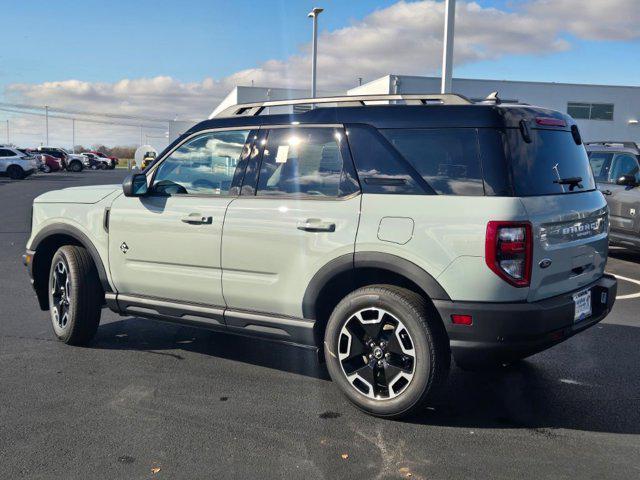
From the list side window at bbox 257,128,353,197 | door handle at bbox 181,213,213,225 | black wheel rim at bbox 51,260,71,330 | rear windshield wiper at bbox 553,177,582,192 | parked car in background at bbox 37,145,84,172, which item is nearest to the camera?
rear windshield wiper at bbox 553,177,582,192

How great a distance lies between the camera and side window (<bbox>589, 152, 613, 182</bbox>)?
10.3m

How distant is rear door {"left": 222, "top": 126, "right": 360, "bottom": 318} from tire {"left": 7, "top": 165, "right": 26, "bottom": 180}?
3579 centimetres

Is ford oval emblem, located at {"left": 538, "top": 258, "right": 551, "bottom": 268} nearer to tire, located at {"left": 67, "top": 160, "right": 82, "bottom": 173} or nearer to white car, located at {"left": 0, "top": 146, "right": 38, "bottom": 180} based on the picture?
white car, located at {"left": 0, "top": 146, "right": 38, "bottom": 180}

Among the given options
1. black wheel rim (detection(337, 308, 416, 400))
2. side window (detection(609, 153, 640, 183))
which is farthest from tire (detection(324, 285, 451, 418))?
side window (detection(609, 153, 640, 183))

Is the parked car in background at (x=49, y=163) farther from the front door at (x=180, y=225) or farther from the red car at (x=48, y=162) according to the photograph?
the front door at (x=180, y=225)

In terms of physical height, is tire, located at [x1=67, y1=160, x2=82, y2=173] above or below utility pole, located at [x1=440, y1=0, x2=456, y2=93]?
below

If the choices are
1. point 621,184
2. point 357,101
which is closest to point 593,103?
point 621,184

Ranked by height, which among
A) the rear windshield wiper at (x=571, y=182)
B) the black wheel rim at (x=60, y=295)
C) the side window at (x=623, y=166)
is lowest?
the black wheel rim at (x=60, y=295)

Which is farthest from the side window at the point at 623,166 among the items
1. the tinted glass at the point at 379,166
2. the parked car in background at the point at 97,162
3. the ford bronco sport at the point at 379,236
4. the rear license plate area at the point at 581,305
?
the parked car in background at the point at 97,162

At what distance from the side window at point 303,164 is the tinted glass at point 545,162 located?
1026 millimetres

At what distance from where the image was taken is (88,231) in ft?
17.2

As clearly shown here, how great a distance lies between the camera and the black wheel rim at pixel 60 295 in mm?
5480

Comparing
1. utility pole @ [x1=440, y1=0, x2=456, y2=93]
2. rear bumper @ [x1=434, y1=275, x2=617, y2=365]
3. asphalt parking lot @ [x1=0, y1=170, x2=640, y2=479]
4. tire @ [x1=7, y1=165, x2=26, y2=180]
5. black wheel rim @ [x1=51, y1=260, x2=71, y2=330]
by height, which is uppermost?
utility pole @ [x1=440, y1=0, x2=456, y2=93]

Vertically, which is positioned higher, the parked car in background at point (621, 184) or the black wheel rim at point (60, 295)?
the parked car in background at point (621, 184)
